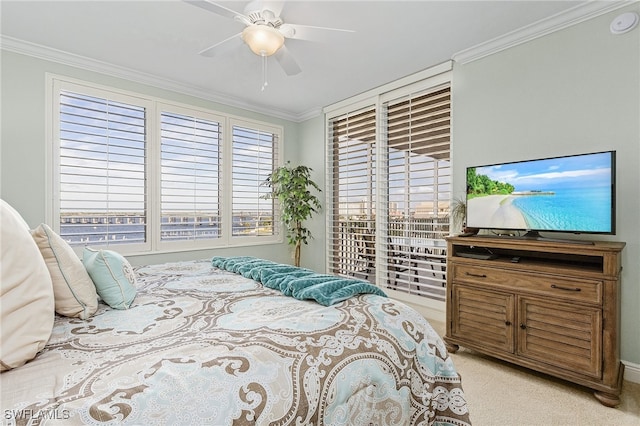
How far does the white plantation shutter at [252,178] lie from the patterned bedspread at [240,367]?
2801 mm

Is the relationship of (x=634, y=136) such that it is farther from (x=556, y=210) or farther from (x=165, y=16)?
(x=165, y=16)

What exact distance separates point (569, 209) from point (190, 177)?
12.4 feet

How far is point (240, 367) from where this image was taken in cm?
94

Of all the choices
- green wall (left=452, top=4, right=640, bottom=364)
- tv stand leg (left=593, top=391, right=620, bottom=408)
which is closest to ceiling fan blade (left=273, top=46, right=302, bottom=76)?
green wall (left=452, top=4, right=640, bottom=364)

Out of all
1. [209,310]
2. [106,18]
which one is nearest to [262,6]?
[106,18]

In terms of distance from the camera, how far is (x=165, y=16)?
8.05ft

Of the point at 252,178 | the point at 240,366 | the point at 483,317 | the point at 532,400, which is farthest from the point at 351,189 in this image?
the point at 240,366

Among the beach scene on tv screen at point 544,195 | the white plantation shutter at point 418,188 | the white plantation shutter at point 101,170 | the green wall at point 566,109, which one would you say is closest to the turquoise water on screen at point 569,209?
the beach scene on tv screen at point 544,195

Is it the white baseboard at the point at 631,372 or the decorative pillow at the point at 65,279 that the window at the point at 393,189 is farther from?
the decorative pillow at the point at 65,279

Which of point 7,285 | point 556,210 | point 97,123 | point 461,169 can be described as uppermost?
point 97,123

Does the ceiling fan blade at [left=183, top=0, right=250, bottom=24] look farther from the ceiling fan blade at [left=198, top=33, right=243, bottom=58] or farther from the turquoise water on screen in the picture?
the turquoise water on screen

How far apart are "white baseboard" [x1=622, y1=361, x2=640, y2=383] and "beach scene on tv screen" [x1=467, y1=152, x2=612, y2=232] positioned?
101 cm

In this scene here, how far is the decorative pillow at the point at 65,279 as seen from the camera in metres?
1.29

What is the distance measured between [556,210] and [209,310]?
2417 mm
